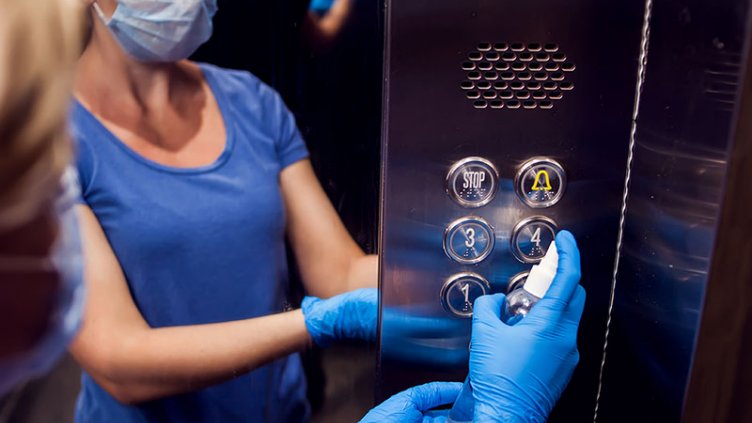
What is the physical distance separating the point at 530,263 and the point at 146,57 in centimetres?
53

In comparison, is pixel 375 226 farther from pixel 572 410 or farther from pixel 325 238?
pixel 572 410

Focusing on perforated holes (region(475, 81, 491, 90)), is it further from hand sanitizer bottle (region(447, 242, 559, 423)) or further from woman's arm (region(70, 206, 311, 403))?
woman's arm (region(70, 206, 311, 403))

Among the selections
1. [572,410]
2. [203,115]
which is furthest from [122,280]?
[572,410]

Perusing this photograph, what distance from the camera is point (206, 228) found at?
0.82 metres

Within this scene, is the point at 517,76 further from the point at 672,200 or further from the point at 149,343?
the point at 149,343

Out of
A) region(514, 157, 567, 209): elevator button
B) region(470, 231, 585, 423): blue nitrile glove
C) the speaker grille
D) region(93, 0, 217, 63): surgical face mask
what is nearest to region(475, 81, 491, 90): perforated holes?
the speaker grille

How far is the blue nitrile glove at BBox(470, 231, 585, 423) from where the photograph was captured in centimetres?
82

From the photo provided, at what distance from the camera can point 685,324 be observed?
2.44 ft

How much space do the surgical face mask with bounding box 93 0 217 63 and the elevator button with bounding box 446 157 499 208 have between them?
34 centimetres

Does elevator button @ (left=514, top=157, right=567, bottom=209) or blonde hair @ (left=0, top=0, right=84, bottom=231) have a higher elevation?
blonde hair @ (left=0, top=0, right=84, bottom=231)

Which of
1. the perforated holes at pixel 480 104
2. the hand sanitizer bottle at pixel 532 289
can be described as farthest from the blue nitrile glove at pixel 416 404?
the perforated holes at pixel 480 104

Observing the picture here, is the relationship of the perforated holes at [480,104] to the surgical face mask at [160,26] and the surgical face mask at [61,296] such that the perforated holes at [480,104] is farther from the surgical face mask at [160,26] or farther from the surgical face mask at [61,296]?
the surgical face mask at [61,296]

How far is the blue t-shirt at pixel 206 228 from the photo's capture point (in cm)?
80

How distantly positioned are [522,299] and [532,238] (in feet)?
0.26
